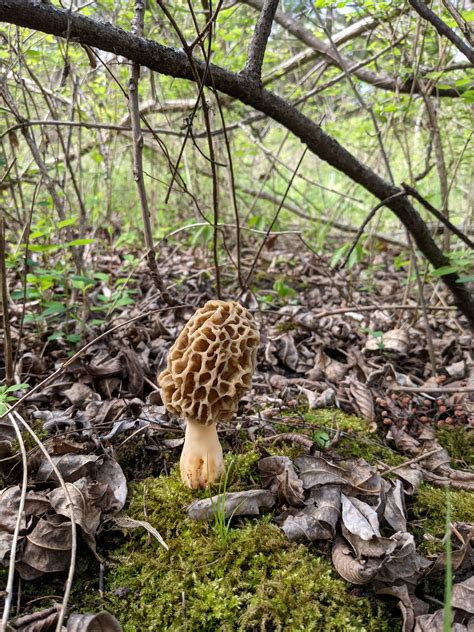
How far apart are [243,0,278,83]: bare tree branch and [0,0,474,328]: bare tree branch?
0.06m

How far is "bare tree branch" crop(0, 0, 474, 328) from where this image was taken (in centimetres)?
203

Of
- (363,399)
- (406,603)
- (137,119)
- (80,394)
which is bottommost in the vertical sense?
(406,603)

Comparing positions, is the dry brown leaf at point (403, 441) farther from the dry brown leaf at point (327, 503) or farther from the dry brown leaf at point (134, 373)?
the dry brown leaf at point (134, 373)

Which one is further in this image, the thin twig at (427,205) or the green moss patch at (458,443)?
the thin twig at (427,205)

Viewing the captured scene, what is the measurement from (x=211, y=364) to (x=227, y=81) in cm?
167

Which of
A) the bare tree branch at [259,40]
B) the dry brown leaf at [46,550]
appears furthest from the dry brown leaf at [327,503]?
the bare tree branch at [259,40]

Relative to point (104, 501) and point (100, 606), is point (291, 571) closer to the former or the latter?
point (100, 606)

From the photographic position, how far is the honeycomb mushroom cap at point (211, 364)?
2336 millimetres

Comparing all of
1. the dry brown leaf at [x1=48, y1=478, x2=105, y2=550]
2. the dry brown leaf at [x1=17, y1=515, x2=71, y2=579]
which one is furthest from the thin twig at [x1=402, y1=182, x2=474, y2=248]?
the dry brown leaf at [x1=17, y1=515, x2=71, y2=579]

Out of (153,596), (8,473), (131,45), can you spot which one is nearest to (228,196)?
(131,45)

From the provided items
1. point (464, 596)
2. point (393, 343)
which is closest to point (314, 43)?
point (393, 343)

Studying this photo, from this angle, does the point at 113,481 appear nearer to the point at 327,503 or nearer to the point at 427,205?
the point at 327,503

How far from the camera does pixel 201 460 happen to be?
2387 mm

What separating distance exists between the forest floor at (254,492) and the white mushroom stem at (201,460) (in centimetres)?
8
